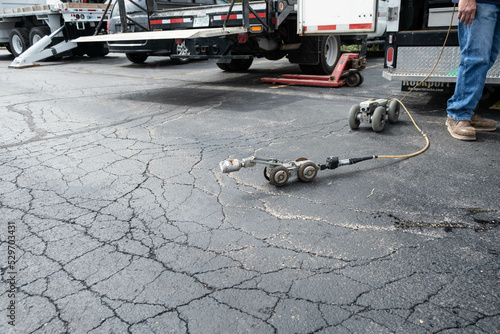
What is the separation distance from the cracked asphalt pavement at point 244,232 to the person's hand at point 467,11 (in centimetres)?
116

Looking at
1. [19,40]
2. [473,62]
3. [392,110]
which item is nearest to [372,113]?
[392,110]

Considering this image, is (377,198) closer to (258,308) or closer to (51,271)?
(258,308)

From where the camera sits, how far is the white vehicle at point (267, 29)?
6.00 m

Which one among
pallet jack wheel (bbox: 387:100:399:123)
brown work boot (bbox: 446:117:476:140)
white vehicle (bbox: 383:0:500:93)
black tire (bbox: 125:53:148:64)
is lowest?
brown work boot (bbox: 446:117:476:140)

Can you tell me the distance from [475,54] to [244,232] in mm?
2989

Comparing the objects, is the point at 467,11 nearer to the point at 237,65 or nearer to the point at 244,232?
the point at 244,232

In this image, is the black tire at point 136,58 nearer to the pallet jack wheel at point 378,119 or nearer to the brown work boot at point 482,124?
the pallet jack wheel at point 378,119

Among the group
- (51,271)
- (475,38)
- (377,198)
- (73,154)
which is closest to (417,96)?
(475,38)

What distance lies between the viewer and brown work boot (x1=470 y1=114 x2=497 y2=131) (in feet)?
13.7

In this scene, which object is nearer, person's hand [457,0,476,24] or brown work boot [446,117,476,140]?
person's hand [457,0,476,24]

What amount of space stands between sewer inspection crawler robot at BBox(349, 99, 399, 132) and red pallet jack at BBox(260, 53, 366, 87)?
2.71 m

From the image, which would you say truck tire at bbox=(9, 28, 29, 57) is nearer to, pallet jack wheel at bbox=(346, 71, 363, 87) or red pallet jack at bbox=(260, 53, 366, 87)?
red pallet jack at bbox=(260, 53, 366, 87)

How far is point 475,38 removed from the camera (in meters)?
3.72

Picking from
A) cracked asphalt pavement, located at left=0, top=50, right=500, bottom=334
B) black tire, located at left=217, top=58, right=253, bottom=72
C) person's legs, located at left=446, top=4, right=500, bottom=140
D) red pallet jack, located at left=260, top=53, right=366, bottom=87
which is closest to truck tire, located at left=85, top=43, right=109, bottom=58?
black tire, located at left=217, top=58, right=253, bottom=72
